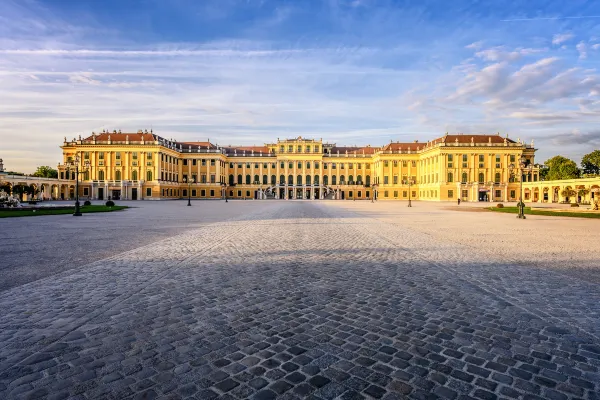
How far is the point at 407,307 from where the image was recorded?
17.5 feet

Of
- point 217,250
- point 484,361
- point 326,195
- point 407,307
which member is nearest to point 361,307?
point 407,307

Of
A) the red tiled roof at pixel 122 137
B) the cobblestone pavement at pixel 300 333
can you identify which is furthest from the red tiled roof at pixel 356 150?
Answer: the cobblestone pavement at pixel 300 333

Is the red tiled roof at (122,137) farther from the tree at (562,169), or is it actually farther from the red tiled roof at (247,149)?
the tree at (562,169)

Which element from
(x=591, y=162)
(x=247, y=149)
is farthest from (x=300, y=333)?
(x=591, y=162)

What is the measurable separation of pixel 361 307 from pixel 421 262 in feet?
13.5

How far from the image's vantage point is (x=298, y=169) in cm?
9900

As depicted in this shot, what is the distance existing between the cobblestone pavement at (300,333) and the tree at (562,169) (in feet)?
330

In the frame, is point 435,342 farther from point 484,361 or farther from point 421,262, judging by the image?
point 421,262

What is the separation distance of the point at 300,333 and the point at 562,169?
355ft

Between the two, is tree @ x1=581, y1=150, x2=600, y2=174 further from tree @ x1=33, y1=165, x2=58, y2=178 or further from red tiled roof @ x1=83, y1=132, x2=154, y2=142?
tree @ x1=33, y1=165, x2=58, y2=178

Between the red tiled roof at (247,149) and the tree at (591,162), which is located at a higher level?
the red tiled roof at (247,149)

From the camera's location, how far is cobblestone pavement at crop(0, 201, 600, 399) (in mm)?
3215

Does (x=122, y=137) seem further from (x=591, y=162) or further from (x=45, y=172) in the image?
(x=591, y=162)

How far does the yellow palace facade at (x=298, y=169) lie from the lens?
7606 centimetres
